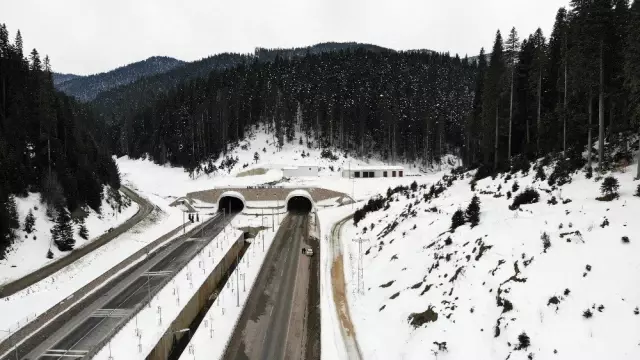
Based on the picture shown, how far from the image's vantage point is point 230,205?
264ft

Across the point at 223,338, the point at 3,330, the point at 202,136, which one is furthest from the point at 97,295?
A: the point at 202,136

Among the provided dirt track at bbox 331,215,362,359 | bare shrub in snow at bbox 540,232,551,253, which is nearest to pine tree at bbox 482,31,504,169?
dirt track at bbox 331,215,362,359

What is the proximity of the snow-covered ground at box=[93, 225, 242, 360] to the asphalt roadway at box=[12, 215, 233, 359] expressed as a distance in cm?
94

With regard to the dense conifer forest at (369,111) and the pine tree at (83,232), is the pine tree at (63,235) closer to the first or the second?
the pine tree at (83,232)

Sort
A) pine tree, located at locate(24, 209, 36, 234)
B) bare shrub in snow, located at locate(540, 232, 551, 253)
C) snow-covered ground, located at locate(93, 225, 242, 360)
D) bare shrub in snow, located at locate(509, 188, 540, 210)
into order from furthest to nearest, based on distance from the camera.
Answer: pine tree, located at locate(24, 209, 36, 234)
bare shrub in snow, located at locate(509, 188, 540, 210)
snow-covered ground, located at locate(93, 225, 242, 360)
bare shrub in snow, located at locate(540, 232, 551, 253)

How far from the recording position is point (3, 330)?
97.1 ft

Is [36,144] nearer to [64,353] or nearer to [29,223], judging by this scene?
[29,223]

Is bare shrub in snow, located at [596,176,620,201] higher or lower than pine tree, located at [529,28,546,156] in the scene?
lower

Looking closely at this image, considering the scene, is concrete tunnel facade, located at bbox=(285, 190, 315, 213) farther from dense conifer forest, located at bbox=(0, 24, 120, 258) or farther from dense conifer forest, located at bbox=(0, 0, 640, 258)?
dense conifer forest, located at bbox=(0, 24, 120, 258)

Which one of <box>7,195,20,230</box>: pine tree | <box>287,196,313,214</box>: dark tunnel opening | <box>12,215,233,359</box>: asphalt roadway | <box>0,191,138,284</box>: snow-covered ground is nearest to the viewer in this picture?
<box>12,215,233,359</box>: asphalt roadway

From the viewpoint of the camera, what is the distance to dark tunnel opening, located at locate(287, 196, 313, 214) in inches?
3189

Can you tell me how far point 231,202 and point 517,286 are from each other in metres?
68.4

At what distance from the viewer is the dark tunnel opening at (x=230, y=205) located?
3153 inches

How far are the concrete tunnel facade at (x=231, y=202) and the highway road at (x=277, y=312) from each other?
1003 inches
